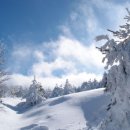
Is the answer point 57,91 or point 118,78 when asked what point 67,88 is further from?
point 118,78

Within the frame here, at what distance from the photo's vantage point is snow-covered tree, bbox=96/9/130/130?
11867 millimetres

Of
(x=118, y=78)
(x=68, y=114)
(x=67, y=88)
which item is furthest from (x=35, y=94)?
(x=118, y=78)

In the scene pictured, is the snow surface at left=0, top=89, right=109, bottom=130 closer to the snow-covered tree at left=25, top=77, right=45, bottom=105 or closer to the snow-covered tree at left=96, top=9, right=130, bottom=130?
the snow-covered tree at left=25, top=77, right=45, bottom=105

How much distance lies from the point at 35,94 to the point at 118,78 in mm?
60236

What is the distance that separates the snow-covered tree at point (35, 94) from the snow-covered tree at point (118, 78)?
188 ft

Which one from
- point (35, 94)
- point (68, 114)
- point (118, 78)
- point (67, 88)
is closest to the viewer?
point (118, 78)

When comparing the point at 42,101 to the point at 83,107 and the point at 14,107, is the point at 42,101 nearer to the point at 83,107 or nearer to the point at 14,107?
the point at 14,107

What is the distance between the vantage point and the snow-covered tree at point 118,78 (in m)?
11.9

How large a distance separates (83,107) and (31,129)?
1089 cm

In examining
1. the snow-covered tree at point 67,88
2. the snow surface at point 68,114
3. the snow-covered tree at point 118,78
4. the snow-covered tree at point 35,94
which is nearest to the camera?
the snow-covered tree at point 118,78

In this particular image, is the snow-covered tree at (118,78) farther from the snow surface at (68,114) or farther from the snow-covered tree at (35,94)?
the snow-covered tree at (35,94)

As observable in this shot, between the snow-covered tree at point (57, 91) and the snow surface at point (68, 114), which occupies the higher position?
the snow-covered tree at point (57, 91)

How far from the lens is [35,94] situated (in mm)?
71438

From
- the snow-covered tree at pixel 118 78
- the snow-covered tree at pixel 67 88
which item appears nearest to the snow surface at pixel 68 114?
the snow-covered tree at pixel 118 78
